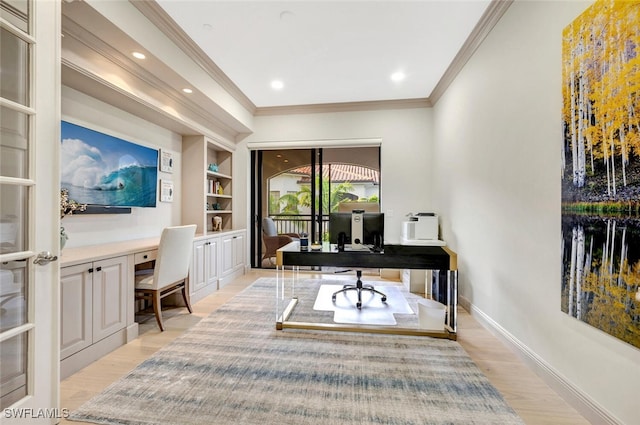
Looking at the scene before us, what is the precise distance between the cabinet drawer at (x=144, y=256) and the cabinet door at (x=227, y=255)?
1.40 meters

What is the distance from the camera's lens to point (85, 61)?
2225 millimetres

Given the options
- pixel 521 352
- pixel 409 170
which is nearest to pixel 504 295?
pixel 521 352

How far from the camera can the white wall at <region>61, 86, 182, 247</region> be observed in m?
2.50

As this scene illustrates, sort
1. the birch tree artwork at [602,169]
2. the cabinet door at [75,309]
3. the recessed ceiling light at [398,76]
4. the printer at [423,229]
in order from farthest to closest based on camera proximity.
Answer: the printer at [423,229], the recessed ceiling light at [398,76], the cabinet door at [75,309], the birch tree artwork at [602,169]

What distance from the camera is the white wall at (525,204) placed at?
149cm

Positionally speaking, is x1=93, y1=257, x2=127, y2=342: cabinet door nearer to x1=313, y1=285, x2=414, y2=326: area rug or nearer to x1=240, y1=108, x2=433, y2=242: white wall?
x1=313, y1=285, x2=414, y2=326: area rug

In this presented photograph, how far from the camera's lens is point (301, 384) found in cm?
180

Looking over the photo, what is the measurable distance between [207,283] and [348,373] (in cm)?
245

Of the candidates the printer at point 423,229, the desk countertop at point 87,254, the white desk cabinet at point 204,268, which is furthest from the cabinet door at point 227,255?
the printer at point 423,229

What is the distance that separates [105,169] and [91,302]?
1.38 meters

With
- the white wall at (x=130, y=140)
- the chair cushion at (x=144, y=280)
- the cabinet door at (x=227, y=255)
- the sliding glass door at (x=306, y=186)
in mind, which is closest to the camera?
the white wall at (x=130, y=140)

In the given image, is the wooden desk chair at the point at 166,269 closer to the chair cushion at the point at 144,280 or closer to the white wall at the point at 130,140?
the chair cushion at the point at 144,280

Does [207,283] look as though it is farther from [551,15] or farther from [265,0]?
[551,15]

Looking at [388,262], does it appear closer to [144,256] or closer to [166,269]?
[166,269]
